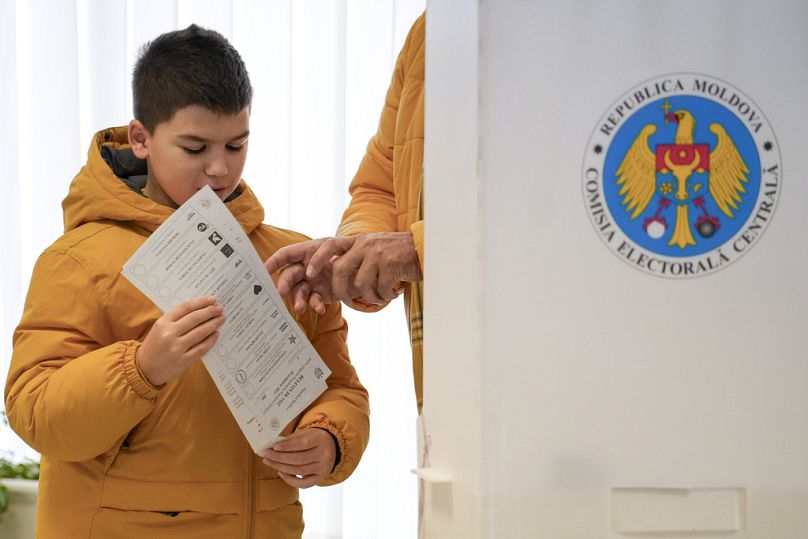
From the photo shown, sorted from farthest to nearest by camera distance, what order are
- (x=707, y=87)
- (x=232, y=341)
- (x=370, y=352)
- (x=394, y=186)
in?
(x=370, y=352), (x=394, y=186), (x=232, y=341), (x=707, y=87)

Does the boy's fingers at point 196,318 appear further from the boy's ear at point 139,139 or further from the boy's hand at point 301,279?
the boy's ear at point 139,139

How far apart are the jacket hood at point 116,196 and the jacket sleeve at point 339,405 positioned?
0.57ft

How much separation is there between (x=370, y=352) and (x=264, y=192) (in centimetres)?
49

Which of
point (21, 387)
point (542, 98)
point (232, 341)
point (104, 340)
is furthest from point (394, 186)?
point (542, 98)

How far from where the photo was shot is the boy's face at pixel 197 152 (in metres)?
1.14

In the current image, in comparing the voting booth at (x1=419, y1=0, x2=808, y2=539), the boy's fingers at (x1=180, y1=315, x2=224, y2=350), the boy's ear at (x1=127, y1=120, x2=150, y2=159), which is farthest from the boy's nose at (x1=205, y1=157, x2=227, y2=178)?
the voting booth at (x1=419, y1=0, x2=808, y2=539)

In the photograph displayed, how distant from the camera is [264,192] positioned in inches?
93.6

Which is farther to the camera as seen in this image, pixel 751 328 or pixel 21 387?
pixel 21 387

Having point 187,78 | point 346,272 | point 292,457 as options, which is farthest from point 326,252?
point 187,78

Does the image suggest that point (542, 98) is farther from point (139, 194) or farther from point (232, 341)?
point (139, 194)

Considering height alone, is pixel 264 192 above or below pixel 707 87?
above

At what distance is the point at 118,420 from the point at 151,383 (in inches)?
2.2

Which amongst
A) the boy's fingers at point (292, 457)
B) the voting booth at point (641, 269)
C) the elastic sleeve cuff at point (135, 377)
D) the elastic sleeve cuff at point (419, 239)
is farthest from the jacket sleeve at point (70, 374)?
the voting booth at point (641, 269)

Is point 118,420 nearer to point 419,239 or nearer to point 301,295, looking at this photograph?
point 301,295
